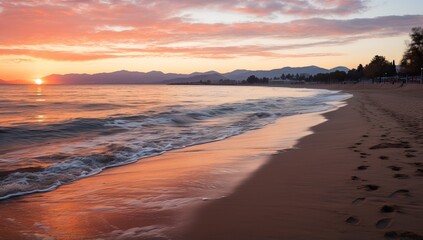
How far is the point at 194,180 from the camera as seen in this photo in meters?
5.64

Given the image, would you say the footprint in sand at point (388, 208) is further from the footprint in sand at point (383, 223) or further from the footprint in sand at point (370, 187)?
the footprint in sand at point (370, 187)

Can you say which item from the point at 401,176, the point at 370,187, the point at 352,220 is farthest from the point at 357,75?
the point at 352,220

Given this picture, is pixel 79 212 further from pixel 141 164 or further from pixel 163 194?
pixel 141 164

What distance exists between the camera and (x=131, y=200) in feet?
15.1

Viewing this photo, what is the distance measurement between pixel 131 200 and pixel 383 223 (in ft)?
9.75

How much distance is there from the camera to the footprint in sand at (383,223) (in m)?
3.19

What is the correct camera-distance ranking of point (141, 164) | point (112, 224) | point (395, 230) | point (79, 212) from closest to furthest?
point (395, 230), point (112, 224), point (79, 212), point (141, 164)

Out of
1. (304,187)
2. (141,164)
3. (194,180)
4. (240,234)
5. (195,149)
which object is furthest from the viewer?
(195,149)

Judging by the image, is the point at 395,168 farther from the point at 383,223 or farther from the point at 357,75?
the point at 357,75

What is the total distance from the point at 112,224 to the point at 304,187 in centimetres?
256

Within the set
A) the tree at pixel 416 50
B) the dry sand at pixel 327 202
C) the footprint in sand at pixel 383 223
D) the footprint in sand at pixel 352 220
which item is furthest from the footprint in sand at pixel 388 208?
the tree at pixel 416 50

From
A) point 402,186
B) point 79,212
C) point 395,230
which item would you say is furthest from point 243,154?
point 395,230

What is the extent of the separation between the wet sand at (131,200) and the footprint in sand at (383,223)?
1.89 metres

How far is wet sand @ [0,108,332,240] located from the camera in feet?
11.7
